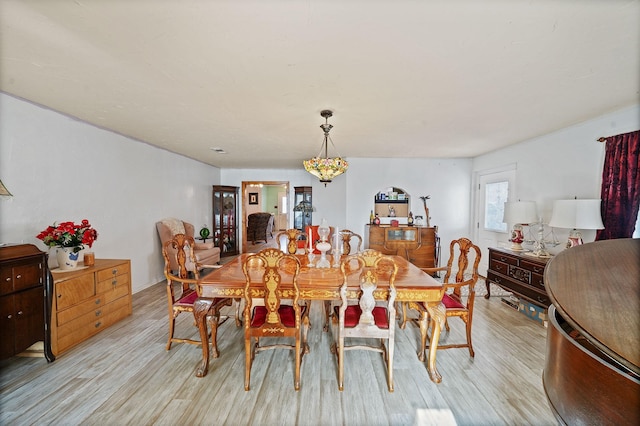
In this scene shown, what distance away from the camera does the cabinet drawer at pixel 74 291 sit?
223 centimetres

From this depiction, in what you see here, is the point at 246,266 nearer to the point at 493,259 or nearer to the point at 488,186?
the point at 493,259

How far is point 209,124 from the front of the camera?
10.3 ft

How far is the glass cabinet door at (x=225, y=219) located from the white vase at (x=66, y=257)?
3874 mm

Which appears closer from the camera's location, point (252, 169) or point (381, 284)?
point (381, 284)

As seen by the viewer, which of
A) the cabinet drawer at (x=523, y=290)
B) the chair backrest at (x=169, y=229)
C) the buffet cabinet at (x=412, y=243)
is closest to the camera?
the cabinet drawer at (x=523, y=290)

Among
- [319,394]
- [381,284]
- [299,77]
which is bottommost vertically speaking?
[319,394]

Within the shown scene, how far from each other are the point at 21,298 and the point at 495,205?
646 centimetres

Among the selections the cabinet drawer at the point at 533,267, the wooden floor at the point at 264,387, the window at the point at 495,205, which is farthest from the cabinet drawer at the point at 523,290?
the window at the point at 495,205

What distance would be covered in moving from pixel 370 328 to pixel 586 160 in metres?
3.43

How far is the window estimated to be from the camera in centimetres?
443

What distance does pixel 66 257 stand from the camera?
8.21ft

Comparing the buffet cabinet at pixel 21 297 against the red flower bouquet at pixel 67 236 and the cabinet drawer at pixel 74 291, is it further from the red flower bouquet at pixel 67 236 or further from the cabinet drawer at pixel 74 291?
the red flower bouquet at pixel 67 236

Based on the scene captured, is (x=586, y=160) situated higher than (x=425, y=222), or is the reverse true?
(x=586, y=160)

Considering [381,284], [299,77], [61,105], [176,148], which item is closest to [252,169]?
[176,148]
